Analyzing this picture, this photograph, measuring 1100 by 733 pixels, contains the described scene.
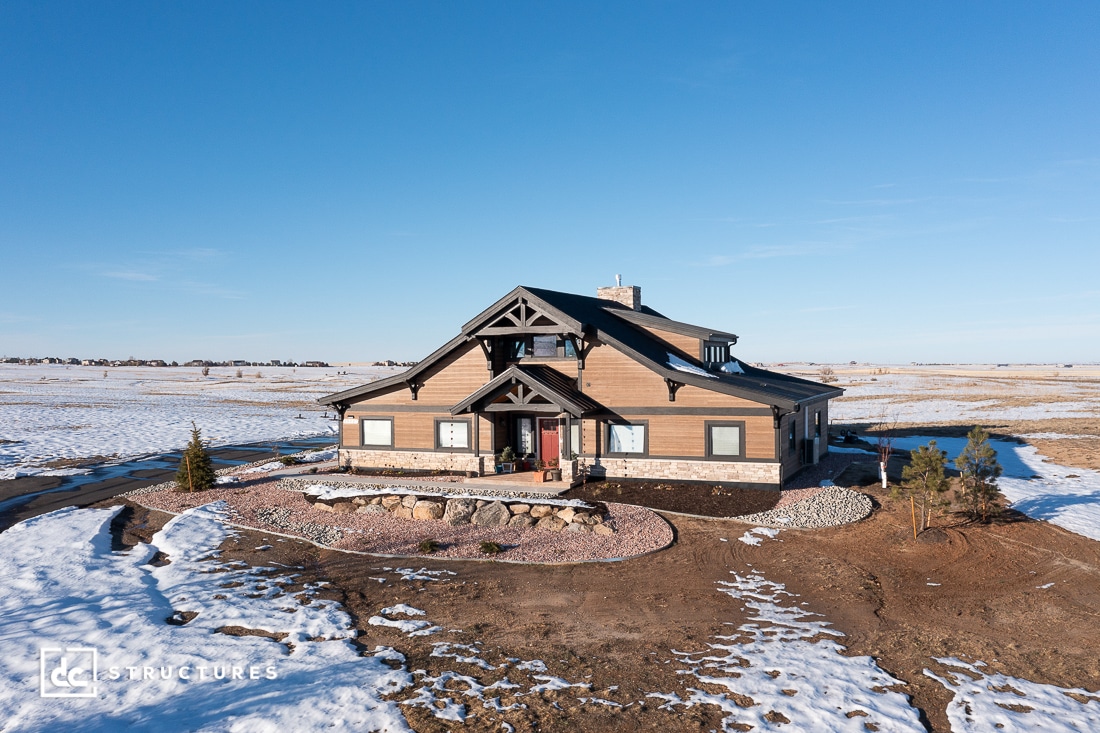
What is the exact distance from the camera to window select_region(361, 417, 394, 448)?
28156mm

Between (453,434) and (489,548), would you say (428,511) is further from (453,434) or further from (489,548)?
(453,434)

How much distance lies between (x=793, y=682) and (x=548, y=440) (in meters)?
17.3

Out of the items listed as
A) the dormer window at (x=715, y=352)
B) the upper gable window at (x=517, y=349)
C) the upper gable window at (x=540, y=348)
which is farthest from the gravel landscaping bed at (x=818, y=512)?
the upper gable window at (x=517, y=349)

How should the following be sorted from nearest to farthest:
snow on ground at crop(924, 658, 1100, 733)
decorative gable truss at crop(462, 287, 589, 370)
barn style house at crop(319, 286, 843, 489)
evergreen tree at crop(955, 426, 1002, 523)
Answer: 1. snow on ground at crop(924, 658, 1100, 733)
2. evergreen tree at crop(955, 426, 1002, 523)
3. barn style house at crop(319, 286, 843, 489)
4. decorative gable truss at crop(462, 287, 589, 370)

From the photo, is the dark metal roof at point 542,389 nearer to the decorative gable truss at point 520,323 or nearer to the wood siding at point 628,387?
the wood siding at point 628,387

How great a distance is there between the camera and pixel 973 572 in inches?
607

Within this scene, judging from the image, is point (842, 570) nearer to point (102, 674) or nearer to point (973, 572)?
point (973, 572)

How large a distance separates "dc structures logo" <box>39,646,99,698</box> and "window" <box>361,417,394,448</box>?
17.0 m

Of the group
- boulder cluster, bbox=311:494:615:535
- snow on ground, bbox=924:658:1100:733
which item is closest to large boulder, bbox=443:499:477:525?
boulder cluster, bbox=311:494:615:535

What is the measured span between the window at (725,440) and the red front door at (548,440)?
19.8 ft

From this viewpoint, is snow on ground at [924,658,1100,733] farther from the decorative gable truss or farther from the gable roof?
the decorative gable truss

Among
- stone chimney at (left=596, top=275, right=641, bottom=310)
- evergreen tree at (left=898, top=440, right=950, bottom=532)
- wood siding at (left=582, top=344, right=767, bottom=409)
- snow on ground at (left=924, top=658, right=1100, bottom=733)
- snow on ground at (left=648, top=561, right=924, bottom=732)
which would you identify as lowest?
snow on ground at (left=924, top=658, right=1100, bottom=733)

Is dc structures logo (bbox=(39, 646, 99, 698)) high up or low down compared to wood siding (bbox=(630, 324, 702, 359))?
down

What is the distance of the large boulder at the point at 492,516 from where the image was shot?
1992 cm
